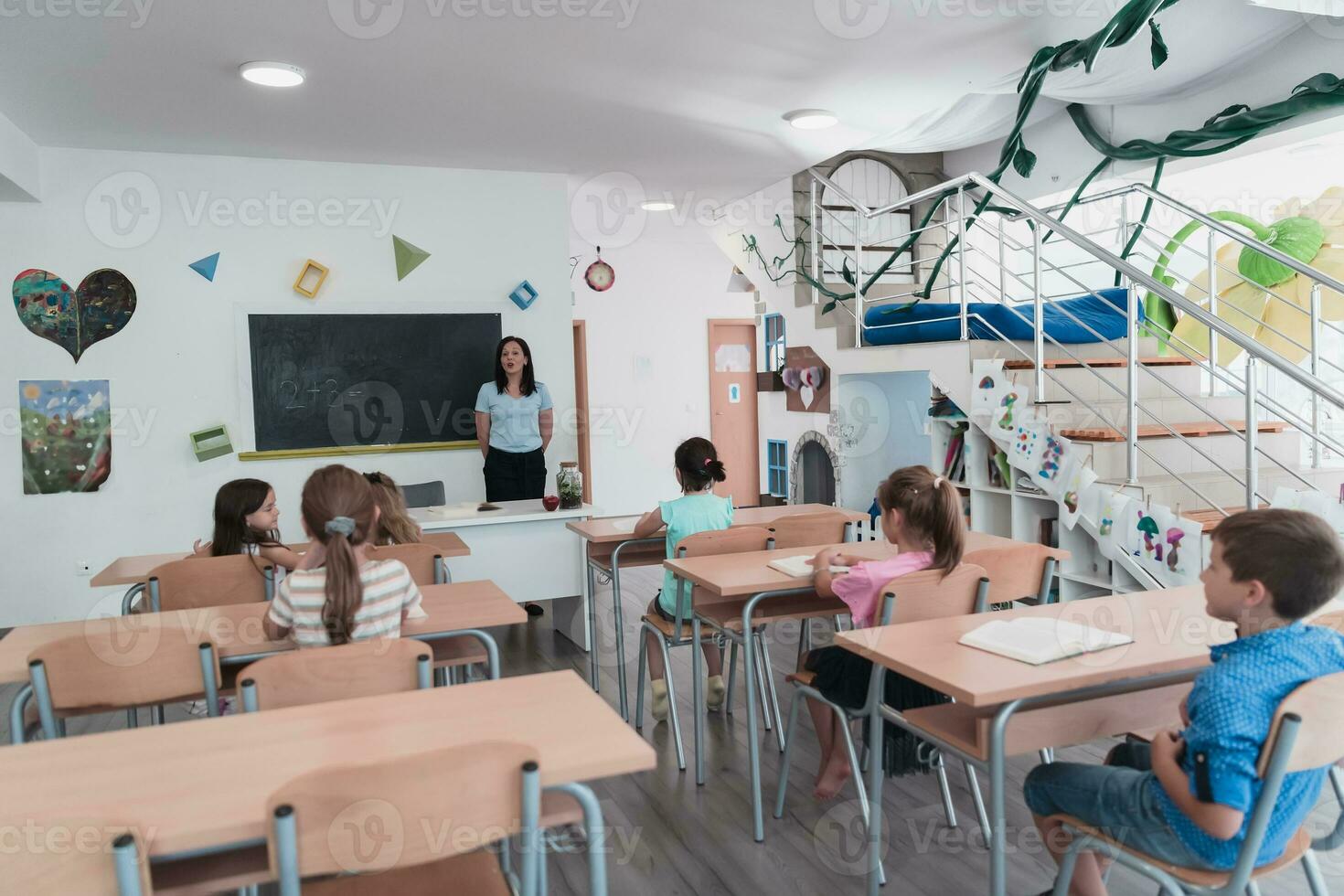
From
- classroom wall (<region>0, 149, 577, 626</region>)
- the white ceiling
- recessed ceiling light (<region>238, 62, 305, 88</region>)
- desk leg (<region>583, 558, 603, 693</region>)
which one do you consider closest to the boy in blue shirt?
desk leg (<region>583, 558, 603, 693</region>)

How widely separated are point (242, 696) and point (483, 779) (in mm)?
748

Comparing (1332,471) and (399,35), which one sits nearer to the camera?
(399,35)

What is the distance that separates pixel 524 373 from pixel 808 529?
257 centimetres

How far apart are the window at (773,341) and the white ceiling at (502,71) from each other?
123 inches

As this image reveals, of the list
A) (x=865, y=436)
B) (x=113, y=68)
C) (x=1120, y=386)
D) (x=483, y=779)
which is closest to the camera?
(x=483, y=779)

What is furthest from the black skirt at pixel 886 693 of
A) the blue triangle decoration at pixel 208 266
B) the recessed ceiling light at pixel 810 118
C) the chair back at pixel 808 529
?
the blue triangle decoration at pixel 208 266

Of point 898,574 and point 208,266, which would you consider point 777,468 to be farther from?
point 898,574

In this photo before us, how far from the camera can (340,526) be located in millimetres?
2125

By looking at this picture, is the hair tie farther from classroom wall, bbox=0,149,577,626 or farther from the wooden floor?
classroom wall, bbox=0,149,577,626

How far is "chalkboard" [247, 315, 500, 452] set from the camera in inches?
209

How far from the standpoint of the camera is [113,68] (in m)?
3.76

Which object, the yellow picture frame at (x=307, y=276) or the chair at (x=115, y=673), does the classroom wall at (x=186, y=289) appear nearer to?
the yellow picture frame at (x=307, y=276)

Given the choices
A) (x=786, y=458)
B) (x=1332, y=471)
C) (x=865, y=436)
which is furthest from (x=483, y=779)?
(x=786, y=458)

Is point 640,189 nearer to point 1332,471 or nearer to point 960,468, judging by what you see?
point 960,468
